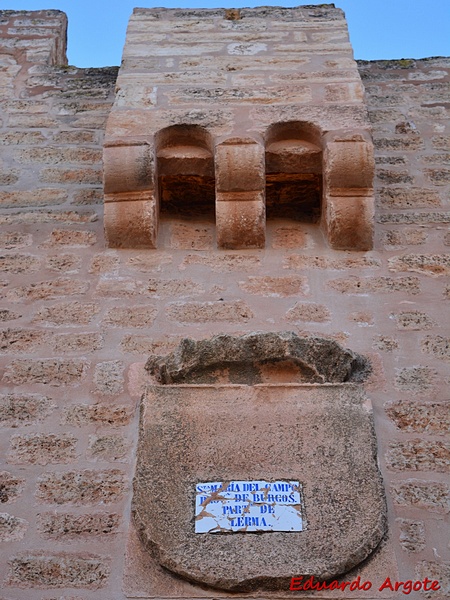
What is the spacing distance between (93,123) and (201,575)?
111 inches

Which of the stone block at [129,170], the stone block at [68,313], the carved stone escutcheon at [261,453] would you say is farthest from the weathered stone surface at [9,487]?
the stone block at [129,170]

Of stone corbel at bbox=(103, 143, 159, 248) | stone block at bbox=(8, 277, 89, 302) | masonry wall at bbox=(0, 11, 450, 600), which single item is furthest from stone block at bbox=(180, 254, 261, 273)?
stone block at bbox=(8, 277, 89, 302)

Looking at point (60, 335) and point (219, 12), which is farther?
point (219, 12)

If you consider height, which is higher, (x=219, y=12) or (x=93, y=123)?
(x=219, y=12)

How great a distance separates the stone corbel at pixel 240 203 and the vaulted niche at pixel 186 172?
0.16 m

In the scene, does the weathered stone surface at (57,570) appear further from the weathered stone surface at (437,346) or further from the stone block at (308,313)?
the weathered stone surface at (437,346)

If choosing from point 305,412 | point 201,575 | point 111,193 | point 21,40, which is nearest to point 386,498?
point 305,412

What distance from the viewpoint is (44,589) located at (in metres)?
2.57

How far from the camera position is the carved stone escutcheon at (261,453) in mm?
2570

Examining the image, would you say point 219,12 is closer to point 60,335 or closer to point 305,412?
point 60,335

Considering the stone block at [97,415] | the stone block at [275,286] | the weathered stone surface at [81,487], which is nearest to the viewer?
the weathered stone surface at [81,487]

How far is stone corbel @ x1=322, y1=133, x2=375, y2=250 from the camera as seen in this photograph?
12.5ft

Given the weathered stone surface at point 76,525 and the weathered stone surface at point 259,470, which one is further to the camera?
the weathered stone surface at point 76,525

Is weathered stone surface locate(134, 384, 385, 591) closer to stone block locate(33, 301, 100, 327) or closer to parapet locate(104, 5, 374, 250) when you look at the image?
stone block locate(33, 301, 100, 327)
